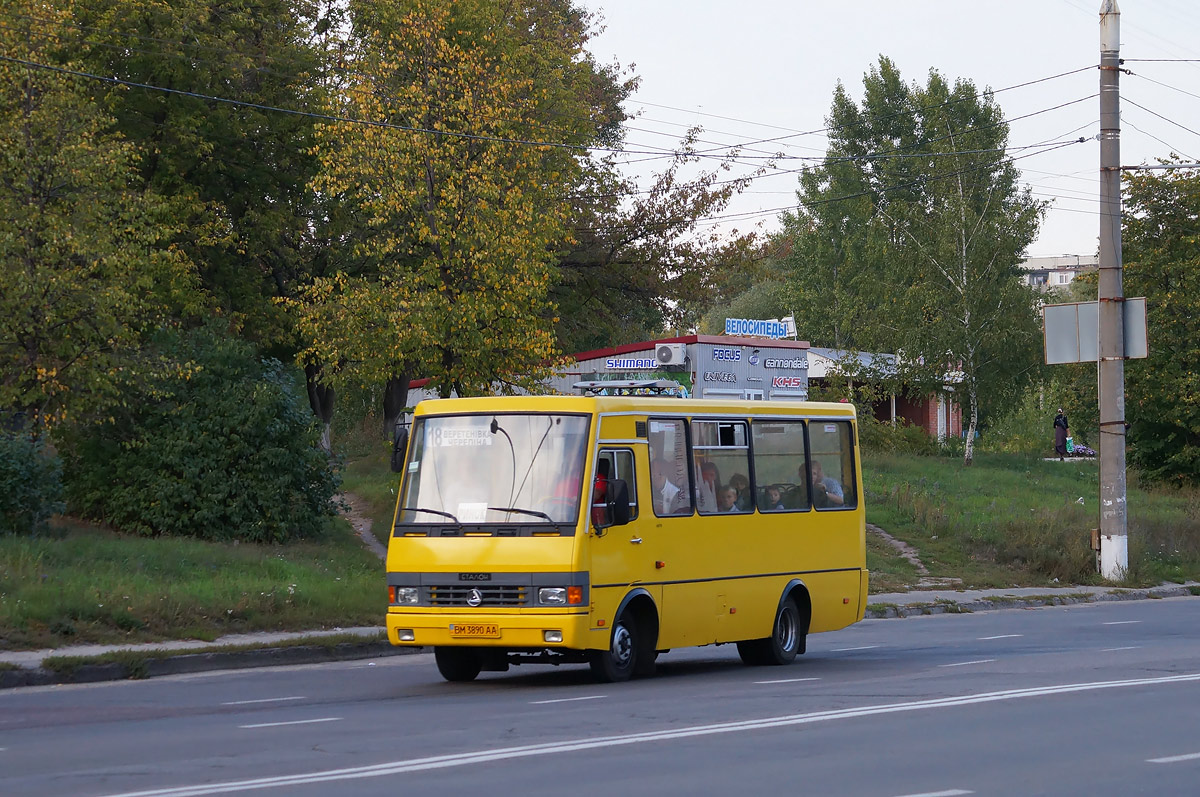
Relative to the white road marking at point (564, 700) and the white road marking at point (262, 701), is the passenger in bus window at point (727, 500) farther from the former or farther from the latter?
the white road marking at point (262, 701)

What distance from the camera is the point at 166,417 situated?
26.5 metres

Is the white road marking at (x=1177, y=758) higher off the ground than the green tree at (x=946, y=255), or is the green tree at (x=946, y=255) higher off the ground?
the green tree at (x=946, y=255)

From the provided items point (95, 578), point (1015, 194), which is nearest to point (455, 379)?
point (95, 578)

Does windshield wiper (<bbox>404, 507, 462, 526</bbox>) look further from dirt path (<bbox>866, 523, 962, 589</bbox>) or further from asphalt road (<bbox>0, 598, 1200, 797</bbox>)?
A: dirt path (<bbox>866, 523, 962, 589</bbox>)

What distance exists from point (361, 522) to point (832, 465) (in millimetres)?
16722

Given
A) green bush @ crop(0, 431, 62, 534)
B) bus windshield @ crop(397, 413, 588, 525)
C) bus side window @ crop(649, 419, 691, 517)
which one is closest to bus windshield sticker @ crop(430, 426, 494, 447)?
bus windshield @ crop(397, 413, 588, 525)

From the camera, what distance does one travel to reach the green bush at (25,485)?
2236 centimetres

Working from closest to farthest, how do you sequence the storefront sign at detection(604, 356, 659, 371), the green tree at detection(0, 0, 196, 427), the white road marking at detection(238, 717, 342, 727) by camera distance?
1. the white road marking at detection(238, 717, 342, 727)
2. the green tree at detection(0, 0, 196, 427)
3. the storefront sign at detection(604, 356, 659, 371)

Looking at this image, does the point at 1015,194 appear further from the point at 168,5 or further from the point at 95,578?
the point at 95,578

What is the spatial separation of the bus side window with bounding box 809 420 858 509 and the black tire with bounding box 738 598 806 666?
139 cm

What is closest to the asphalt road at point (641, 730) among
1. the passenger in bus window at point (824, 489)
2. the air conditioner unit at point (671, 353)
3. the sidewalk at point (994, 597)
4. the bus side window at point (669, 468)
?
the bus side window at point (669, 468)

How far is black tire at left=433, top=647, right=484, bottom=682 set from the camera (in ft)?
50.9

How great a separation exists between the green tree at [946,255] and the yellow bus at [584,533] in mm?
25295

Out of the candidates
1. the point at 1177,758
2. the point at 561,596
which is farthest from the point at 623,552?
the point at 1177,758
